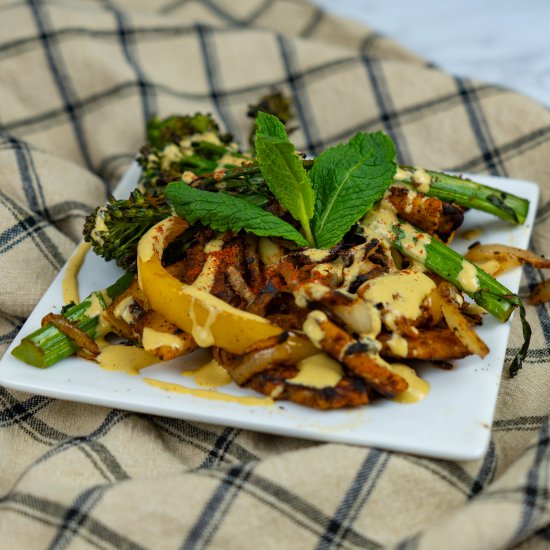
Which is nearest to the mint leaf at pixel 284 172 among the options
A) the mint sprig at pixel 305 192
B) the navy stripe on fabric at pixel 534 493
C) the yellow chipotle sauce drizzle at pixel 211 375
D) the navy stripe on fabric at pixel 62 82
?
the mint sprig at pixel 305 192

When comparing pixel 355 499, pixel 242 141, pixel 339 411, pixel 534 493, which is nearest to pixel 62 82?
pixel 242 141

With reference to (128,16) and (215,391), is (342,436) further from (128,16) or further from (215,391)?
(128,16)

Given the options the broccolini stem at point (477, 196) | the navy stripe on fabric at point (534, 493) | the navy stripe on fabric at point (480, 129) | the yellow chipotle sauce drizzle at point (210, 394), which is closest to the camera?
the navy stripe on fabric at point (534, 493)

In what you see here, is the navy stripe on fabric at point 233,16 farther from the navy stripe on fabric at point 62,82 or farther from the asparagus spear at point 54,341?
the asparagus spear at point 54,341

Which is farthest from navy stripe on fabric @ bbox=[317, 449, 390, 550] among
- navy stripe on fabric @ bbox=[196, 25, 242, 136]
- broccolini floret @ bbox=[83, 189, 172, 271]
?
navy stripe on fabric @ bbox=[196, 25, 242, 136]

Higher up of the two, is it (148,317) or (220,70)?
(220,70)

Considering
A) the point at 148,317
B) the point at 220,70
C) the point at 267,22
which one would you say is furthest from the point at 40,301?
the point at 267,22
